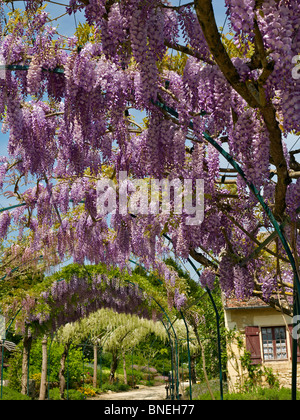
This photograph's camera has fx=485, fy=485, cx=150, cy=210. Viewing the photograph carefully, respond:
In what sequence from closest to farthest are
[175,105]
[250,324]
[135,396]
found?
[175,105] → [250,324] → [135,396]

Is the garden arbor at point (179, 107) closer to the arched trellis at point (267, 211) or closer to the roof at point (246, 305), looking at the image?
the arched trellis at point (267, 211)

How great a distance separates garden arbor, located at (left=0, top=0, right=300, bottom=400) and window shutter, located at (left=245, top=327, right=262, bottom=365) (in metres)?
6.35

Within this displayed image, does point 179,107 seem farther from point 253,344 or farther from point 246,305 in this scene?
point 253,344

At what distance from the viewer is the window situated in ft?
41.7

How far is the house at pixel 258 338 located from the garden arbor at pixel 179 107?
20.6 ft

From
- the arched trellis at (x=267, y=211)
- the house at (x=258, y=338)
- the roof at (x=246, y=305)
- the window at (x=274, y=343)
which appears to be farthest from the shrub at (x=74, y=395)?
the arched trellis at (x=267, y=211)

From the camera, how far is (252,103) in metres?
2.65

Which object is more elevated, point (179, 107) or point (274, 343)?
point (179, 107)

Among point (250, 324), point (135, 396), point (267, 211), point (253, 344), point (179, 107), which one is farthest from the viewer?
point (135, 396)

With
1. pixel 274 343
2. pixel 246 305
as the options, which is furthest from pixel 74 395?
pixel 274 343

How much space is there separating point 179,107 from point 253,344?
10.2m

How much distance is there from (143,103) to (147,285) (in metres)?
8.86

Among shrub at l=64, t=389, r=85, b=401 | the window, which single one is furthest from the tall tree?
shrub at l=64, t=389, r=85, b=401

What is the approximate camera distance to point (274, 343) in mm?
12812
